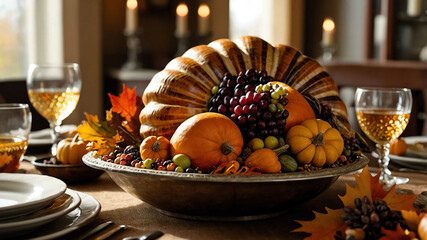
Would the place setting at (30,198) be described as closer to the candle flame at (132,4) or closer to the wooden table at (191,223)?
the wooden table at (191,223)

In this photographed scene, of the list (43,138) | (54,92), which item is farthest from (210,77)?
(43,138)

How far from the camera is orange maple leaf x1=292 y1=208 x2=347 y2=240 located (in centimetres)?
66

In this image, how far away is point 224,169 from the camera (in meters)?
0.76

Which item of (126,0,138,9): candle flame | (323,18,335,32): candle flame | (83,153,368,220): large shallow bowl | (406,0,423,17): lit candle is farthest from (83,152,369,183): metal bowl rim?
(406,0,423,17): lit candle

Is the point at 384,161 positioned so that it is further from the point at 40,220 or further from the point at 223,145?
the point at 40,220

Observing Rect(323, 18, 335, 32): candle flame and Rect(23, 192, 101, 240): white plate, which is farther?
Rect(323, 18, 335, 32): candle flame

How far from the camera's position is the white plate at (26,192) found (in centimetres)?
68

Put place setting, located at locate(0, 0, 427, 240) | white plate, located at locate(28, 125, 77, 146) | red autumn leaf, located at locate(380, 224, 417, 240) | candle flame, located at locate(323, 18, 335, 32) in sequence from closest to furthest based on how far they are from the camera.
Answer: red autumn leaf, located at locate(380, 224, 417, 240)
place setting, located at locate(0, 0, 427, 240)
white plate, located at locate(28, 125, 77, 146)
candle flame, located at locate(323, 18, 335, 32)

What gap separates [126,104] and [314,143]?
0.38 meters

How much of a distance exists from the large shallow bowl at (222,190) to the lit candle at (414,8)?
153 inches

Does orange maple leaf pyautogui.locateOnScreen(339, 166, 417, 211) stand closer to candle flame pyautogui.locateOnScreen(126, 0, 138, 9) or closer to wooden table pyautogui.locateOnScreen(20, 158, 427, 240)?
wooden table pyautogui.locateOnScreen(20, 158, 427, 240)

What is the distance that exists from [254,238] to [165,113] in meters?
0.29

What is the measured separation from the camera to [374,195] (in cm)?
75

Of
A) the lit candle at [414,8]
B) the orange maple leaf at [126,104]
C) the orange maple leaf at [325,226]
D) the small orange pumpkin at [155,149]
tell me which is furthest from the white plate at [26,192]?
the lit candle at [414,8]
